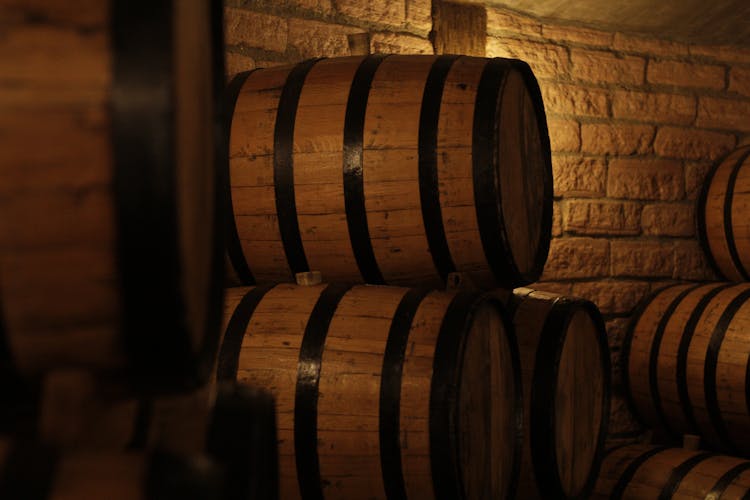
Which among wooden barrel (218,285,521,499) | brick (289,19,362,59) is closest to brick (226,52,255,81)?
brick (289,19,362,59)

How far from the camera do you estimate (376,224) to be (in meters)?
2.40

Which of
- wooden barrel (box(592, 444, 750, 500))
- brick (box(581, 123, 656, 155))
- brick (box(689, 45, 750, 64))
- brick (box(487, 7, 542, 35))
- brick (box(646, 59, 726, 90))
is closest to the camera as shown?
wooden barrel (box(592, 444, 750, 500))

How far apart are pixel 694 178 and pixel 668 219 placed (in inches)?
10.7

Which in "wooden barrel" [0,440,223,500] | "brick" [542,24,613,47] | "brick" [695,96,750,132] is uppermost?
"brick" [542,24,613,47]

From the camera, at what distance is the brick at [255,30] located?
132 inches

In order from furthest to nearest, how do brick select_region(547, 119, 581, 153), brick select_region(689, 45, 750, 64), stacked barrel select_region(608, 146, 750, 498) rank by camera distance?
brick select_region(689, 45, 750, 64), brick select_region(547, 119, 581, 153), stacked barrel select_region(608, 146, 750, 498)

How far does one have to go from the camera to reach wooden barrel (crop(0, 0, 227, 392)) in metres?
0.79

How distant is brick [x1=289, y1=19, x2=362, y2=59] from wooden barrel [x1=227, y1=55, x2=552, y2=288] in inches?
36.9

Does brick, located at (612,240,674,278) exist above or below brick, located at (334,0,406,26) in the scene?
below

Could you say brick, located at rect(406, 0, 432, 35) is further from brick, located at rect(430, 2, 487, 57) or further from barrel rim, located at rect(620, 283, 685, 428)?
barrel rim, located at rect(620, 283, 685, 428)

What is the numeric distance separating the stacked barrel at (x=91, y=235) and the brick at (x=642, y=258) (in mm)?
3638

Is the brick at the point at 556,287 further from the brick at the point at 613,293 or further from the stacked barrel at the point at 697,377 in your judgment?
the stacked barrel at the point at 697,377

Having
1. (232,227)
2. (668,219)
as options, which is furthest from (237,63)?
(668,219)

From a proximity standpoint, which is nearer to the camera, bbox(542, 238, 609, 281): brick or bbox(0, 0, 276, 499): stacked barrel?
bbox(0, 0, 276, 499): stacked barrel
